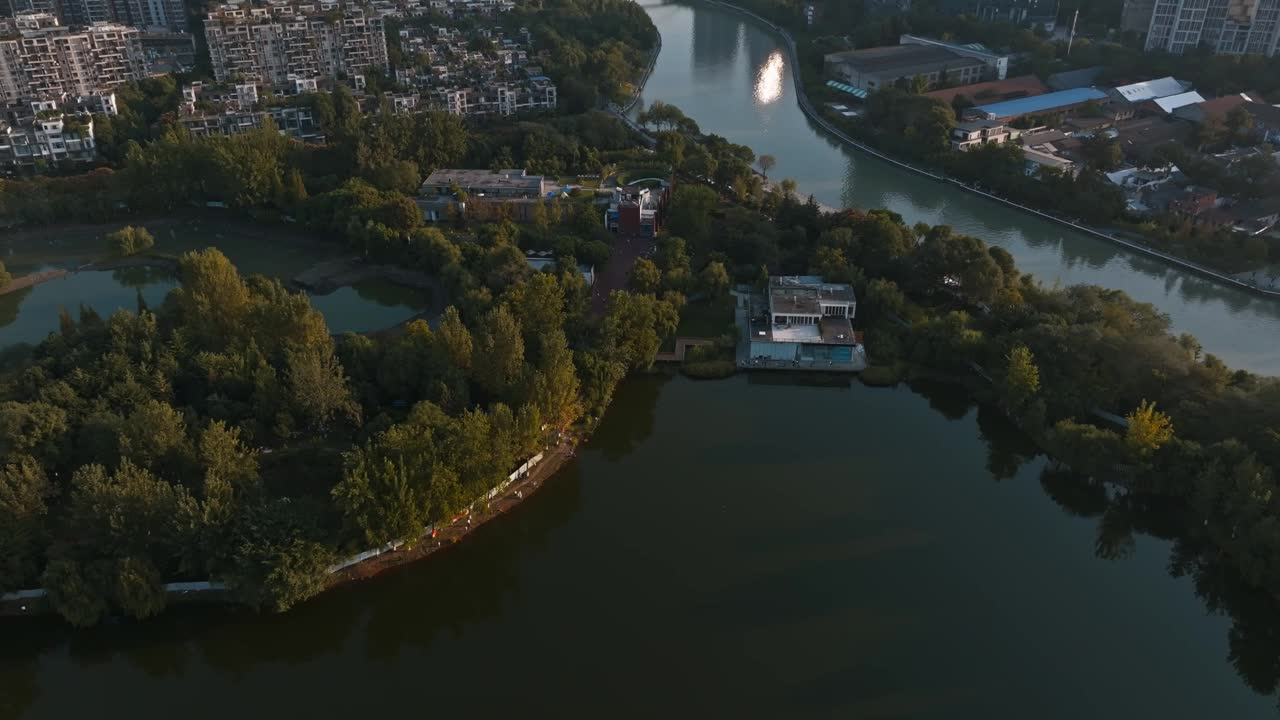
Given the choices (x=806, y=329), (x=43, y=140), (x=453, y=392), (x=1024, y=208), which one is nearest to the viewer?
(x=453, y=392)

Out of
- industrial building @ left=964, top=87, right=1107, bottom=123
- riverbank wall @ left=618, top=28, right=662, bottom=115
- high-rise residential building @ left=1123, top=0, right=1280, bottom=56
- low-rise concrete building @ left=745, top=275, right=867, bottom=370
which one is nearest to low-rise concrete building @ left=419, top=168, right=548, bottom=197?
low-rise concrete building @ left=745, top=275, right=867, bottom=370

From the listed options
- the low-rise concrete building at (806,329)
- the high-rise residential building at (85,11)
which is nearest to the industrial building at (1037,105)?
the low-rise concrete building at (806,329)

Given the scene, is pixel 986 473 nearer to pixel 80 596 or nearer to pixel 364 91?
pixel 80 596

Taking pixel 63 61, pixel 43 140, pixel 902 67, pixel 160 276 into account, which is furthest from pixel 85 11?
pixel 902 67

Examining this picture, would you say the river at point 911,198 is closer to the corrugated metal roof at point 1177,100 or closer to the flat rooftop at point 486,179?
the flat rooftop at point 486,179

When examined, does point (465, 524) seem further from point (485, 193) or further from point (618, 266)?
point (485, 193)

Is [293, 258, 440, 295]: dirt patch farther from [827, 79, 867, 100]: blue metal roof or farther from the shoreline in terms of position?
[827, 79, 867, 100]: blue metal roof
